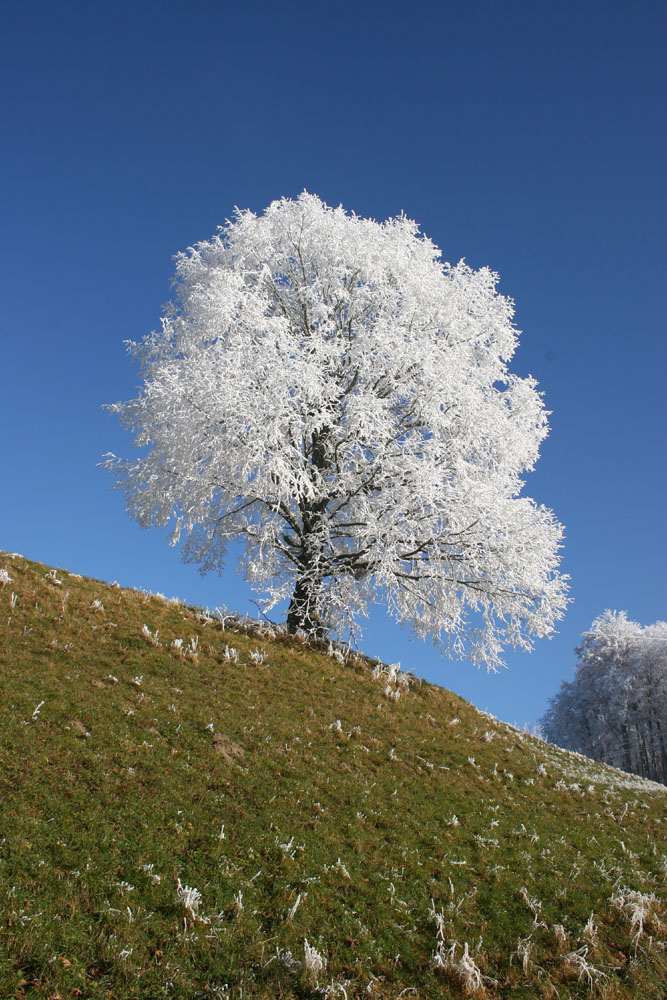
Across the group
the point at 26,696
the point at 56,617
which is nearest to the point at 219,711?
the point at 26,696

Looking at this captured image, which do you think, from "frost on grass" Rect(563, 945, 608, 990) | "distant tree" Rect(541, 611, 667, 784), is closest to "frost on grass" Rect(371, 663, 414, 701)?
"frost on grass" Rect(563, 945, 608, 990)

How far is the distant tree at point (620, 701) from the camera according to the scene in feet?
131

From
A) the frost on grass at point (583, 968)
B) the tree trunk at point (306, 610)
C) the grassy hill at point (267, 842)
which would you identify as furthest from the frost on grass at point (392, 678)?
the frost on grass at point (583, 968)

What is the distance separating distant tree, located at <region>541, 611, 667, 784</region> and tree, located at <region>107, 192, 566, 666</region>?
2481 cm

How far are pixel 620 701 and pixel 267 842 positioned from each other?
3731 cm

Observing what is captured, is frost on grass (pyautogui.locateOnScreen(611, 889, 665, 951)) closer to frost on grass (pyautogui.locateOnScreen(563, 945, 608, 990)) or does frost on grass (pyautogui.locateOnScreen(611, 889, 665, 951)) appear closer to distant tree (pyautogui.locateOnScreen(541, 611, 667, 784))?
frost on grass (pyautogui.locateOnScreen(563, 945, 608, 990))

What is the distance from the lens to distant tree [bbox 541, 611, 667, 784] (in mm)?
39812

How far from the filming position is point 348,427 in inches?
631

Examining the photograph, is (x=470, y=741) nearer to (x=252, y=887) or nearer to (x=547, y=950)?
(x=547, y=950)

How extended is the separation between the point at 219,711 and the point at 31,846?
4.59m

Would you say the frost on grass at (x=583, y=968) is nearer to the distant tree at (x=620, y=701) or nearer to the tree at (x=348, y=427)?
the tree at (x=348, y=427)

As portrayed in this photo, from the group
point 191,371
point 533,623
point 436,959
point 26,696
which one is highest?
point 191,371

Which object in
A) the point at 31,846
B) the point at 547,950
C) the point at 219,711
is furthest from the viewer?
the point at 219,711

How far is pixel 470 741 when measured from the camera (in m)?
14.5
